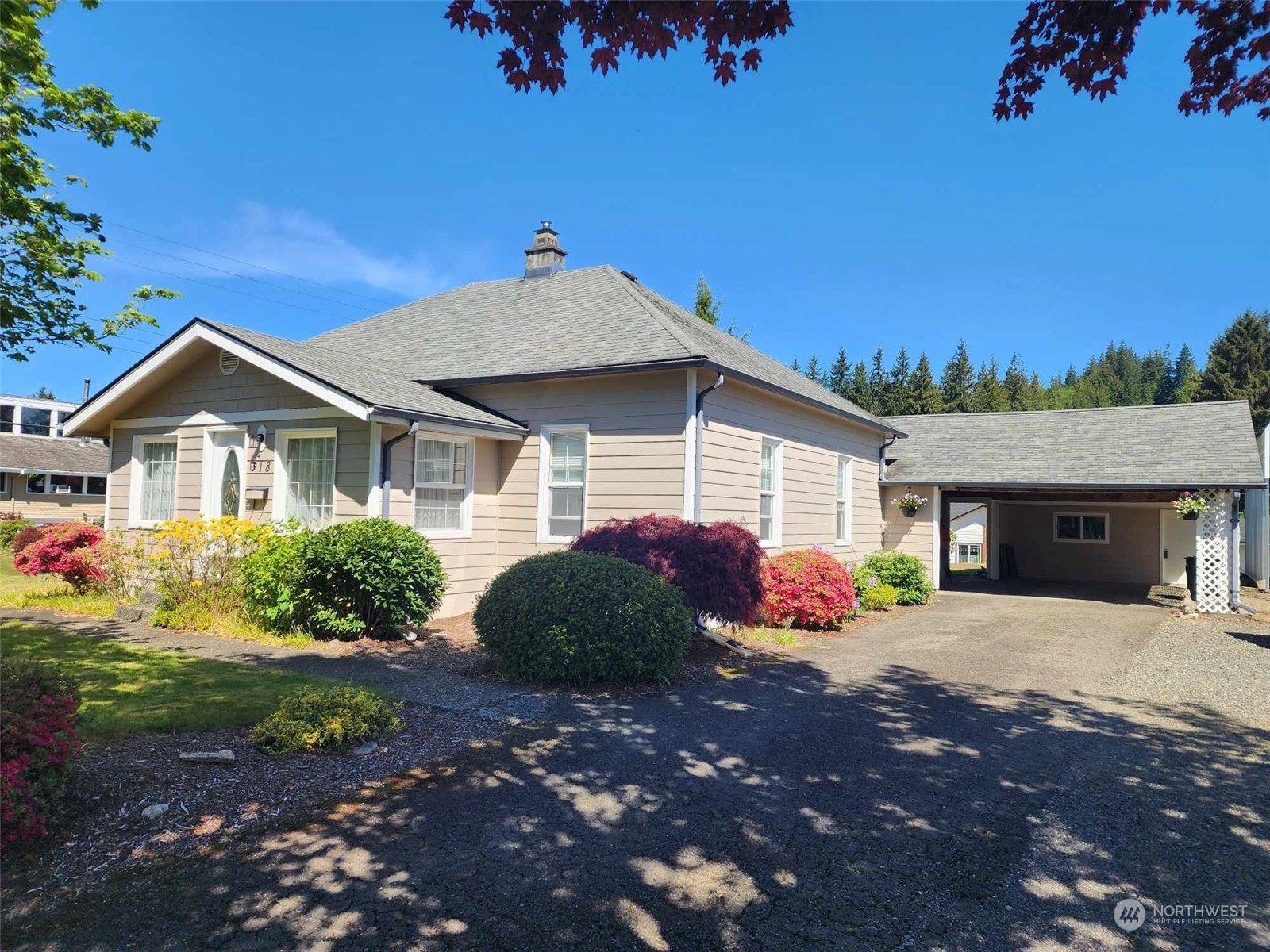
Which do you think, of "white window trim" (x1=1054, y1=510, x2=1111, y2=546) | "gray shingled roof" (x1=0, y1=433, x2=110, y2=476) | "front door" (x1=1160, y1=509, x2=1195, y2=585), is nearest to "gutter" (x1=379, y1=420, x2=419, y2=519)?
"front door" (x1=1160, y1=509, x2=1195, y2=585)

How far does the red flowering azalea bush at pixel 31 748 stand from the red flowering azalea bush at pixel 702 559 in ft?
19.5

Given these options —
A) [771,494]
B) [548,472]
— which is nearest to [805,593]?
[771,494]

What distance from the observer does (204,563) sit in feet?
33.9

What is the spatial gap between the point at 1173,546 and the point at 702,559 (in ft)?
65.4

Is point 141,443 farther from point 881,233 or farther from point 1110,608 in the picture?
point 1110,608

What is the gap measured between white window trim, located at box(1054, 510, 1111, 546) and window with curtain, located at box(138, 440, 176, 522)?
25159 millimetres

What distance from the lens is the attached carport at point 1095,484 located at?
1495cm

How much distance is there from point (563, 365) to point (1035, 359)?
80.3 metres

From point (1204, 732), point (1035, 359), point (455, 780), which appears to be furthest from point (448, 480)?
point (1035, 359)

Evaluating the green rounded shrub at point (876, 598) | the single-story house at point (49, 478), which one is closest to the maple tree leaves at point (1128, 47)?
the green rounded shrub at point (876, 598)

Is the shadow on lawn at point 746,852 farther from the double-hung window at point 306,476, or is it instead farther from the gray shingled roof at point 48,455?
the gray shingled roof at point 48,455

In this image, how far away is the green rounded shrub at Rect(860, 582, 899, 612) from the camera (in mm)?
14656

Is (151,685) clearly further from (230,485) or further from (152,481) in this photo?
(152,481)

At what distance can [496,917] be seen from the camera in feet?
10.3
